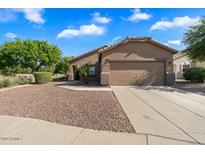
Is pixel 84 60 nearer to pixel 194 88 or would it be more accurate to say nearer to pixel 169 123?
pixel 194 88

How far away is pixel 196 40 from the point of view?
19.5 metres

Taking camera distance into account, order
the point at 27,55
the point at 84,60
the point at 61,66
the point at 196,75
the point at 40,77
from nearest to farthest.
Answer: the point at 196,75, the point at 40,77, the point at 84,60, the point at 27,55, the point at 61,66

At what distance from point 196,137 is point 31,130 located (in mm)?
4311

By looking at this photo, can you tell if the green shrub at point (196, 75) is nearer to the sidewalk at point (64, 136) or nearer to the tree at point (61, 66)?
the sidewalk at point (64, 136)

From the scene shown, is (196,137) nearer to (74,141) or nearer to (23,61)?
(74,141)

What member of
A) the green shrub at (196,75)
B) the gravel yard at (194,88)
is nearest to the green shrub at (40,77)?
the gravel yard at (194,88)

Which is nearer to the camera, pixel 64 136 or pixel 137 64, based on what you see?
pixel 64 136

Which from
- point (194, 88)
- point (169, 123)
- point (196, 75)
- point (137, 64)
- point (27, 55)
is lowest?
point (169, 123)

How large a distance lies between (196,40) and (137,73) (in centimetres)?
585

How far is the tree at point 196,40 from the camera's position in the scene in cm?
1892

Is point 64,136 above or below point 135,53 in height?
below

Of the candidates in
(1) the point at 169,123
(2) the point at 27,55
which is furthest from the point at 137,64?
(2) the point at 27,55
